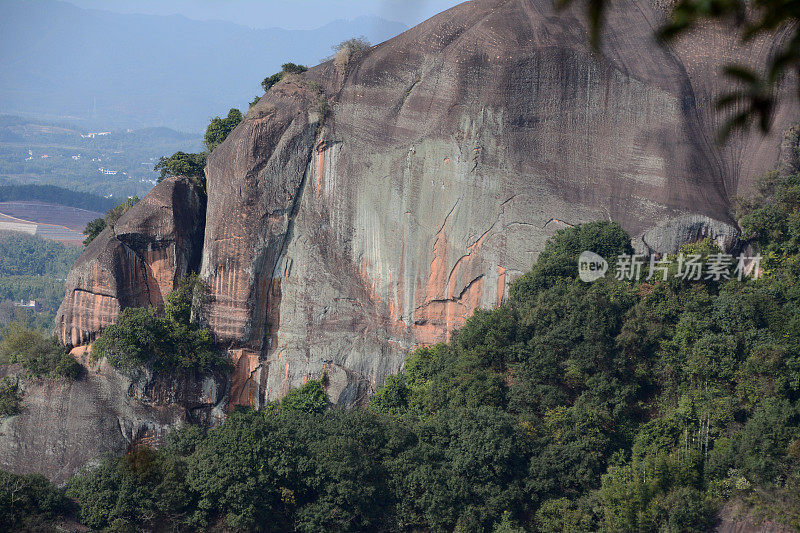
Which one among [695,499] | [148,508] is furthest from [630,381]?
[148,508]

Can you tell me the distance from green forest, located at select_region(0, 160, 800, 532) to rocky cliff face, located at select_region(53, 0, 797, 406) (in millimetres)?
2074

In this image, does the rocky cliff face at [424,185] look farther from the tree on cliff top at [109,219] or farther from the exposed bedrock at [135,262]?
the tree on cliff top at [109,219]

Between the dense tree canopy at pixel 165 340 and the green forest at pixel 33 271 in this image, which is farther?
the green forest at pixel 33 271

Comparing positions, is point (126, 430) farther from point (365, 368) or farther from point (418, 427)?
point (418, 427)

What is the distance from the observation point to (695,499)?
15.9 m

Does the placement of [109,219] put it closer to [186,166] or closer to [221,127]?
[186,166]

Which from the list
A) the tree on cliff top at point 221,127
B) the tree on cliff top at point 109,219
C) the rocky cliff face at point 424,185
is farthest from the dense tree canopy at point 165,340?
the tree on cliff top at point 221,127

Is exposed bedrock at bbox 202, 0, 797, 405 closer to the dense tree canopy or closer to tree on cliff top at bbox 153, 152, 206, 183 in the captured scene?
the dense tree canopy

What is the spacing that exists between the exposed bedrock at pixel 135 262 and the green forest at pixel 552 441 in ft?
15.7

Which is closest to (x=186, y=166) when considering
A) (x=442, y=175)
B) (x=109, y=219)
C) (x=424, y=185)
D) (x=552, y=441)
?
(x=109, y=219)

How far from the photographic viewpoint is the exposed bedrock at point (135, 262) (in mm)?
22641

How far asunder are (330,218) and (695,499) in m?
11.5

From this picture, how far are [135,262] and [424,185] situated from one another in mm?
7930

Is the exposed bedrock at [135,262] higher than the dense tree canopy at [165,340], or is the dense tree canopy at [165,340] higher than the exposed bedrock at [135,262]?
the exposed bedrock at [135,262]
